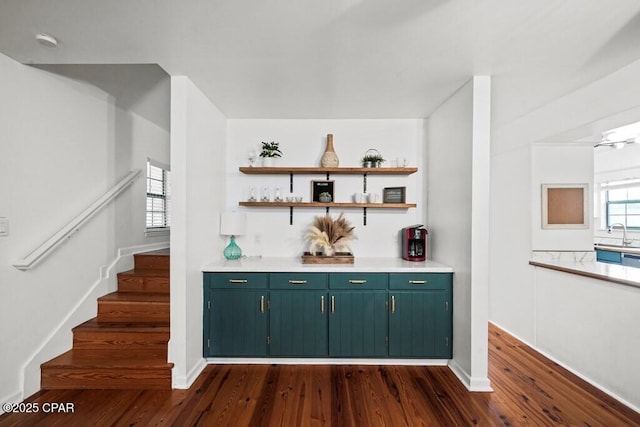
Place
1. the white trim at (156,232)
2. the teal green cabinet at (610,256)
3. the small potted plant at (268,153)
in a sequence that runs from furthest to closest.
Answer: the teal green cabinet at (610,256)
the white trim at (156,232)
the small potted plant at (268,153)

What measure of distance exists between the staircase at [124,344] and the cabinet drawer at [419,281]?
204 centimetres

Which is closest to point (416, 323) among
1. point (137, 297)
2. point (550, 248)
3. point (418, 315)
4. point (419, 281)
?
point (418, 315)

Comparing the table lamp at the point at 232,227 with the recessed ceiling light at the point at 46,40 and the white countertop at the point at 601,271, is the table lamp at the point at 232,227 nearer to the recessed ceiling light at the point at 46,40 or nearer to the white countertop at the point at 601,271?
the recessed ceiling light at the point at 46,40

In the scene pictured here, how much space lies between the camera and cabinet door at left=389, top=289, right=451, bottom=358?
9.19 feet

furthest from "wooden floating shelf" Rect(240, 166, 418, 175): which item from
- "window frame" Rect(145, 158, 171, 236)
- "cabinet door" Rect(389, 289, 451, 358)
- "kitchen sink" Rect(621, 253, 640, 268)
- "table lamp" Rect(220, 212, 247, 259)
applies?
"kitchen sink" Rect(621, 253, 640, 268)

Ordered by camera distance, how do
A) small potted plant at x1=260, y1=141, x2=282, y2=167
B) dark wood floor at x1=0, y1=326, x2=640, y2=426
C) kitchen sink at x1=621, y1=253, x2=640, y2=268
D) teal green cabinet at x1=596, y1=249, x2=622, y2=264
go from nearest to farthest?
1. dark wood floor at x1=0, y1=326, x2=640, y2=426
2. small potted plant at x1=260, y1=141, x2=282, y2=167
3. kitchen sink at x1=621, y1=253, x2=640, y2=268
4. teal green cabinet at x1=596, y1=249, x2=622, y2=264

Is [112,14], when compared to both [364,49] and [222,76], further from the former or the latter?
[364,49]

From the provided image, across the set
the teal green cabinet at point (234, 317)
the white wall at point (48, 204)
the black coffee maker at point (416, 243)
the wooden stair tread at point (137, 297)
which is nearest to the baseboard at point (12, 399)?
the white wall at point (48, 204)

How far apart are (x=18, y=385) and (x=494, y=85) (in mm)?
4437

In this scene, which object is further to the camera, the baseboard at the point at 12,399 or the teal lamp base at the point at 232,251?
the teal lamp base at the point at 232,251

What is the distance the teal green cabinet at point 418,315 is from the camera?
280 centimetres

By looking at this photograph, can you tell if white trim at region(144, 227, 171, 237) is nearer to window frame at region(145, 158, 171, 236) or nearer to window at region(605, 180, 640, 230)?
window frame at region(145, 158, 171, 236)

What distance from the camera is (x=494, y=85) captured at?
2650mm

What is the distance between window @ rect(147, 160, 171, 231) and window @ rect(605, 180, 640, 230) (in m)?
7.80
